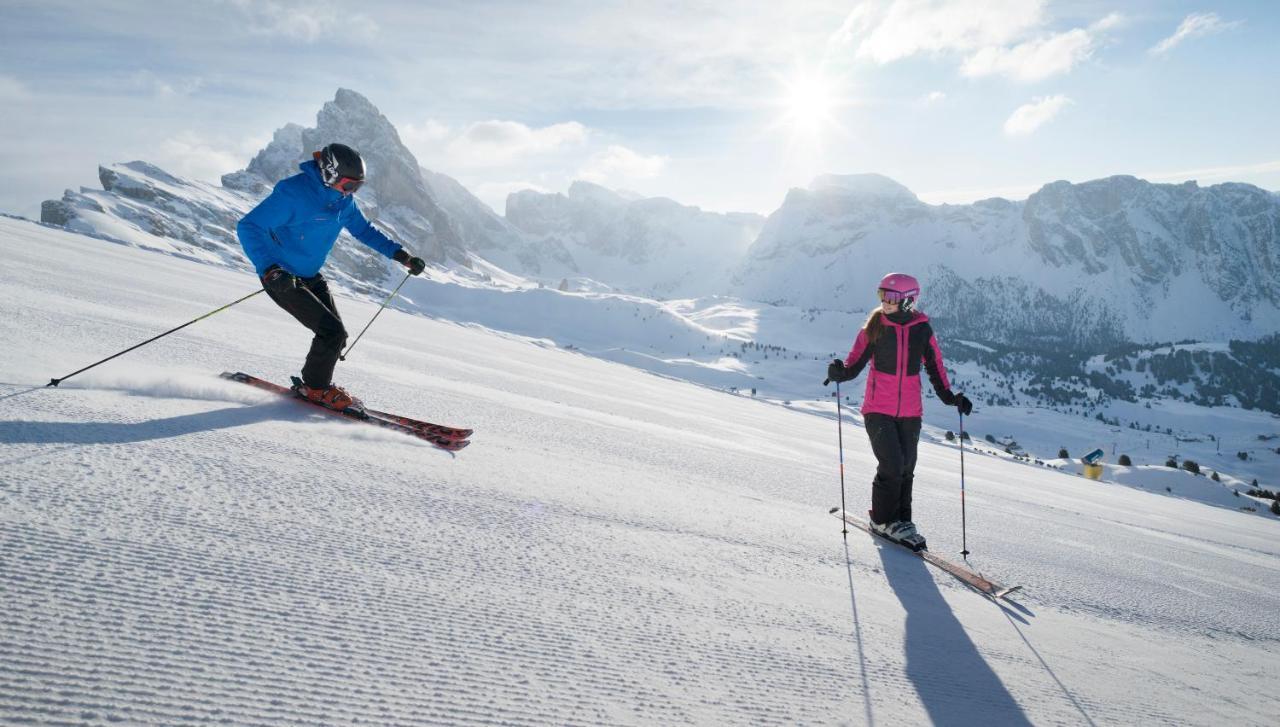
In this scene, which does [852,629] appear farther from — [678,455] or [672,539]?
[678,455]

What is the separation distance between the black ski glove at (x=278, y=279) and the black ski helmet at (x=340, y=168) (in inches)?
36.6

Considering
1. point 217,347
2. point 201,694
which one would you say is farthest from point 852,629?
point 217,347

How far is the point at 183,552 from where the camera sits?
2.06 m

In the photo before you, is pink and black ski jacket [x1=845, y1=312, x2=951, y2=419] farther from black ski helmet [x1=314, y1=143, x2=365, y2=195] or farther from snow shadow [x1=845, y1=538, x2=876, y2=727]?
black ski helmet [x1=314, y1=143, x2=365, y2=195]

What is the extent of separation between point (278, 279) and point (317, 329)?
1.85 ft

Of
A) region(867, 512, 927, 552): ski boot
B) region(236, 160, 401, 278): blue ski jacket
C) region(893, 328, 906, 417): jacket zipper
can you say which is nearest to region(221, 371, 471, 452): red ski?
region(236, 160, 401, 278): blue ski jacket

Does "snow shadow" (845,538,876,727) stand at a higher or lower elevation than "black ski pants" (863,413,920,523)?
lower

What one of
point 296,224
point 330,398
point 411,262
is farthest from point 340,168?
point 330,398

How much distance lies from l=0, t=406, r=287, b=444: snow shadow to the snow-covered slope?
0.07 feet

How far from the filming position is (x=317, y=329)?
16.8 ft

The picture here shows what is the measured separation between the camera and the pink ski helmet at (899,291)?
555 centimetres

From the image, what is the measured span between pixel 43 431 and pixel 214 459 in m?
0.69

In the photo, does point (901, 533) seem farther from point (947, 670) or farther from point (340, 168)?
point (340, 168)

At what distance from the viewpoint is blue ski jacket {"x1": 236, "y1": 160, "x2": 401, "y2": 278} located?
4910 mm
